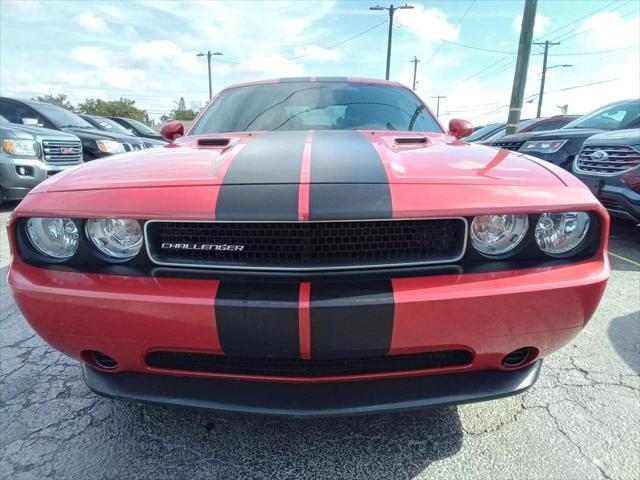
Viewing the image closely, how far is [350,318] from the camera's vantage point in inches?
47.9

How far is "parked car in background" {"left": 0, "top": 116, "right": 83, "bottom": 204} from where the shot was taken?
5500 millimetres

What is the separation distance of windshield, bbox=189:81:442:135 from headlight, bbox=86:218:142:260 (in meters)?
1.27

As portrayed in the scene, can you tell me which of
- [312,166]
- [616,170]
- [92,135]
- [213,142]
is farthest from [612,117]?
[92,135]

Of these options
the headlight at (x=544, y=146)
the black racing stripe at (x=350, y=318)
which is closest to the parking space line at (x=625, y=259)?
the headlight at (x=544, y=146)

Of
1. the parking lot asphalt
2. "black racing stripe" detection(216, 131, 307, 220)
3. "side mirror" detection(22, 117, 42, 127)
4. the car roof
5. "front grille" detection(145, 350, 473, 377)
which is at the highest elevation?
the car roof

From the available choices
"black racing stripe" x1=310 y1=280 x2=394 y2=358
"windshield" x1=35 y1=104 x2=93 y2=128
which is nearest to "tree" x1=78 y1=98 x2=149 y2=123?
"windshield" x1=35 y1=104 x2=93 y2=128

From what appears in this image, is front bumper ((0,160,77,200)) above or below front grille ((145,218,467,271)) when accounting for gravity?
below

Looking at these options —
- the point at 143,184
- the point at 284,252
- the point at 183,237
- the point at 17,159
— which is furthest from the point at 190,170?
the point at 17,159

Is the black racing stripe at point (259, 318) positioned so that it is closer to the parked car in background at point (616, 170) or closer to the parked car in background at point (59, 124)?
the parked car in background at point (616, 170)

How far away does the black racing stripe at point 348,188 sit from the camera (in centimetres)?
123

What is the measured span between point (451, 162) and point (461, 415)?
1.09 m

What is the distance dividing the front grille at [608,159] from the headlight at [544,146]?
74 centimetres

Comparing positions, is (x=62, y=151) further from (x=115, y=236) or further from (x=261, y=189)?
(x=261, y=189)

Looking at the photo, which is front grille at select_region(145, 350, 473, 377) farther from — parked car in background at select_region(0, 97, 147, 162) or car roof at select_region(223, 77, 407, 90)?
parked car in background at select_region(0, 97, 147, 162)
